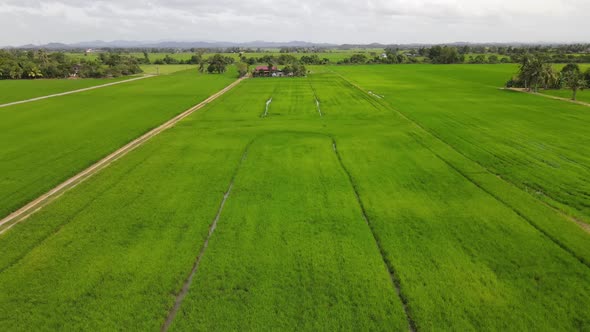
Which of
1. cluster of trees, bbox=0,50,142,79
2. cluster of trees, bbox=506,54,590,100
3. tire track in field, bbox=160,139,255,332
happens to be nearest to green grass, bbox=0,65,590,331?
tire track in field, bbox=160,139,255,332

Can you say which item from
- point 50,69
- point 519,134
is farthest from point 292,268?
point 50,69

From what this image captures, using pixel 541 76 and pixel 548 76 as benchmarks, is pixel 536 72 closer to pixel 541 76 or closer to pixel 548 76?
pixel 541 76

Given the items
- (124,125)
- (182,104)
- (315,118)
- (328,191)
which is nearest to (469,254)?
(328,191)

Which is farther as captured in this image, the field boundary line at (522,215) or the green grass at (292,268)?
the field boundary line at (522,215)

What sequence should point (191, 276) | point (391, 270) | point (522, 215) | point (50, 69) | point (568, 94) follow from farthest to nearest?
point (50, 69), point (568, 94), point (522, 215), point (391, 270), point (191, 276)

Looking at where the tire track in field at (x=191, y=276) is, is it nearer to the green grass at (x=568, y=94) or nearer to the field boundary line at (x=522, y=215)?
the field boundary line at (x=522, y=215)

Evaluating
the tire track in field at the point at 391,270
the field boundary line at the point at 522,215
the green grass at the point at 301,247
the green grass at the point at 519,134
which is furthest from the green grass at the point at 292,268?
the green grass at the point at 519,134

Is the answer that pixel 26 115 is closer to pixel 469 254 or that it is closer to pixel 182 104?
pixel 182 104
